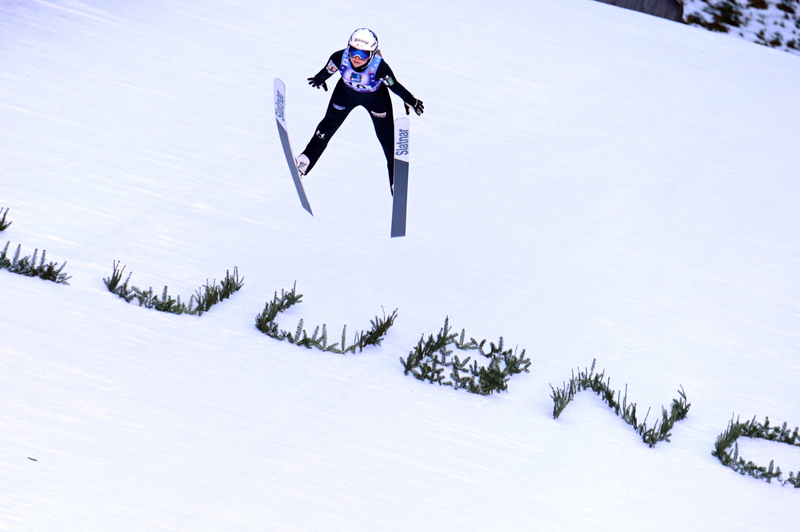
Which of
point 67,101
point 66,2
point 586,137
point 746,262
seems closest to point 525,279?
point 746,262

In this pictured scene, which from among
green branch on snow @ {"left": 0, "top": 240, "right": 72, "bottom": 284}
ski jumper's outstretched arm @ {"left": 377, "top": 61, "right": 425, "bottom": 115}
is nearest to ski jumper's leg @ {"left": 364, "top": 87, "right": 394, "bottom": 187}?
ski jumper's outstretched arm @ {"left": 377, "top": 61, "right": 425, "bottom": 115}

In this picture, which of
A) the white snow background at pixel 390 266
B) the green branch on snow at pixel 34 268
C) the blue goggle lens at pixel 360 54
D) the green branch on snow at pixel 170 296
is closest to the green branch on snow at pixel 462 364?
the white snow background at pixel 390 266

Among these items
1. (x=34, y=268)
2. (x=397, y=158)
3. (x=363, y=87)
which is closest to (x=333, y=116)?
(x=363, y=87)

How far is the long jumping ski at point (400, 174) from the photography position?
4379 mm

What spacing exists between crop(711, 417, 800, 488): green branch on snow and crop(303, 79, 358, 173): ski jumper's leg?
114 inches

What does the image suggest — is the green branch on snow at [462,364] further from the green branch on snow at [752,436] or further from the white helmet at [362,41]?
the white helmet at [362,41]

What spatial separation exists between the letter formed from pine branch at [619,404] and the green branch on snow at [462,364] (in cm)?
30

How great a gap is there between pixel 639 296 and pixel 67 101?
506 cm

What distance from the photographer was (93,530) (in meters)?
3.23

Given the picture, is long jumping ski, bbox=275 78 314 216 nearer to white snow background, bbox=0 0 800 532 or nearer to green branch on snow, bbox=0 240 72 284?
white snow background, bbox=0 0 800 532

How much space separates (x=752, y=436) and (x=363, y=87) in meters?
3.11

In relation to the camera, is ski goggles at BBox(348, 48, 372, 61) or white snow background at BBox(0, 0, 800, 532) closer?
white snow background at BBox(0, 0, 800, 532)

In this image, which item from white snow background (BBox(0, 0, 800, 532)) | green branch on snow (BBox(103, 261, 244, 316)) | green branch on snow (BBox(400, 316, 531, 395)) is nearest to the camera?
white snow background (BBox(0, 0, 800, 532))

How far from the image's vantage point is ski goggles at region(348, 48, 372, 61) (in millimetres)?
4079
